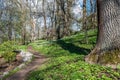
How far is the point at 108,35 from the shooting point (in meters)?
7.98

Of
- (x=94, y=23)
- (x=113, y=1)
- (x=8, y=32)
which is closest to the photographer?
(x=113, y=1)

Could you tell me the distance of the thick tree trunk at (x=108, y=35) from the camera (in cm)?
768

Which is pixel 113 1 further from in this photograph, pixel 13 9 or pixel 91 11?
pixel 13 9

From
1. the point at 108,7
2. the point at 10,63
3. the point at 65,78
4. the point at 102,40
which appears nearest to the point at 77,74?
the point at 65,78

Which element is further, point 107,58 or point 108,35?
point 108,35

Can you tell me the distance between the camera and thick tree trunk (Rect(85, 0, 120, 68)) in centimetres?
768

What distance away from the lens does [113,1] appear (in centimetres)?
787

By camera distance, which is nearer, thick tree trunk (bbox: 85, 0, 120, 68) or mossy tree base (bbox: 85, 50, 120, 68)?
mossy tree base (bbox: 85, 50, 120, 68)

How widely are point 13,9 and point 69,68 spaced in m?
38.1

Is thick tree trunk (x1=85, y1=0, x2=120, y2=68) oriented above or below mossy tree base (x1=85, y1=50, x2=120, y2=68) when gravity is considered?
above

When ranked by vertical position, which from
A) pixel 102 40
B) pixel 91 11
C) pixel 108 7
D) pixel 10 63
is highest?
pixel 91 11

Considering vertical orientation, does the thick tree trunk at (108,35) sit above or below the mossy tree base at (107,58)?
above

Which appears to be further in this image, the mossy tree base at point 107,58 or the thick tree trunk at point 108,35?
the thick tree trunk at point 108,35

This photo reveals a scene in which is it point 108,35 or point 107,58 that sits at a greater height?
point 108,35
